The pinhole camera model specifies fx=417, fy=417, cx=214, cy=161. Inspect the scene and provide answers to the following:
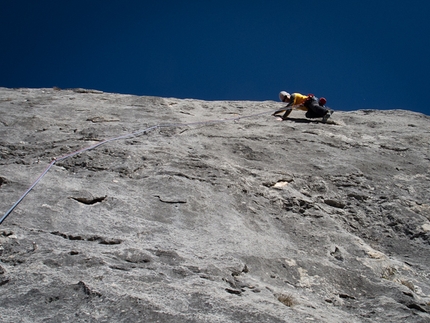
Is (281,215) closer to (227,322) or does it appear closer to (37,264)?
(227,322)

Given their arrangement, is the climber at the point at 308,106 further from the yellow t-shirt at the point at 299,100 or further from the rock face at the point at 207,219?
the rock face at the point at 207,219

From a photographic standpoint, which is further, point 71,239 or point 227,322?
point 71,239

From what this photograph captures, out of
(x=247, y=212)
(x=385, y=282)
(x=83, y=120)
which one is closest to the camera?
(x=385, y=282)

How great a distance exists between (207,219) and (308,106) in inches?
217

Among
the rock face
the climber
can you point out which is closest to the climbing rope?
the rock face

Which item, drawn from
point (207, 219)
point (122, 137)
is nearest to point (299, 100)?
point (122, 137)

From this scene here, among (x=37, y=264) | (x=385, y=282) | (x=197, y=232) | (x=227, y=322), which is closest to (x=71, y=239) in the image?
(x=37, y=264)

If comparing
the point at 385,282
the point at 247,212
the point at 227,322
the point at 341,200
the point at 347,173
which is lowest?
the point at 227,322

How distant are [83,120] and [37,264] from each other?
4.71 meters

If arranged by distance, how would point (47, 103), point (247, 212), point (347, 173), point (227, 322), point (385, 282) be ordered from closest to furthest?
point (227, 322)
point (385, 282)
point (247, 212)
point (347, 173)
point (47, 103)

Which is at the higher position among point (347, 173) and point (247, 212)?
point (347, 173)

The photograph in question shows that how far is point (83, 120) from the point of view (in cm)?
764

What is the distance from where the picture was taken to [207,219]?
185 inches

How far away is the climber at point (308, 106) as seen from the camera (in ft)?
29.7
